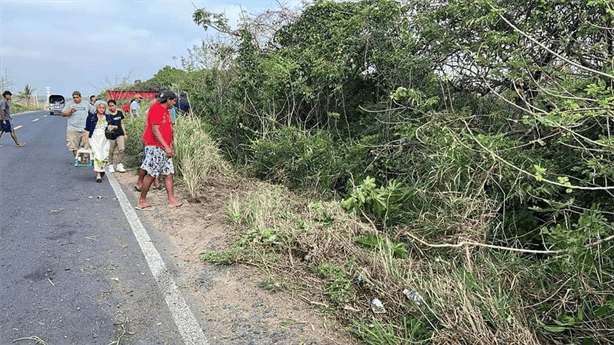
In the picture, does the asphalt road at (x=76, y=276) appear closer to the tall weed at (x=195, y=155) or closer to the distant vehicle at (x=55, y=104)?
the tall weed at (x=195, y=155)

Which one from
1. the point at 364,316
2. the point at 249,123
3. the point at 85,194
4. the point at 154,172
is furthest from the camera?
the point at 249,123

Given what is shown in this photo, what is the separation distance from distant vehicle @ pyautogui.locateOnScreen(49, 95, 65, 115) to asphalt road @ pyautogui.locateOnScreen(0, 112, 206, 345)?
3283 cm

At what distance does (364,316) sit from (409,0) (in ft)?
18.2

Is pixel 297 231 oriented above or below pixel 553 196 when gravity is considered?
below

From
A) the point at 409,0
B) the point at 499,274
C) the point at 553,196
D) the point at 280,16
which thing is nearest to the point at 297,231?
Answer: the point at 499,274

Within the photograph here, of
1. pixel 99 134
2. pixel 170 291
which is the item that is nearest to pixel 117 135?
pixel 99 134

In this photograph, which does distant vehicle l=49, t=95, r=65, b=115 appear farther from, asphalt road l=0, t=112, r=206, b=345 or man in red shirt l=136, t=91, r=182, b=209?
man in red shirt l=136, t=91, r=182, b=209

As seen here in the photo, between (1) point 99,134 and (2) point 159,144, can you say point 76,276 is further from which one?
(1) point 99,134

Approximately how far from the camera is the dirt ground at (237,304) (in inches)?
A: 132

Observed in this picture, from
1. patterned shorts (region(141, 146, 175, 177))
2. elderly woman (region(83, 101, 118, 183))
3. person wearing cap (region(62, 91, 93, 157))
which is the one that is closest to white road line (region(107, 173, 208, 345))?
patterned shorts (region(141, 146, 175, 177))

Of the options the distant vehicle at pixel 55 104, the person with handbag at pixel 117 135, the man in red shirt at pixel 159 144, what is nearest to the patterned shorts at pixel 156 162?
the man in red shirt at pixel 159 144

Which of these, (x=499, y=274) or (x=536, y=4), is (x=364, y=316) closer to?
(x=499, y=274)

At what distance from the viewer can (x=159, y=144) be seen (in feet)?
22.3

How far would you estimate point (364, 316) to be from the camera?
11.4 feet
